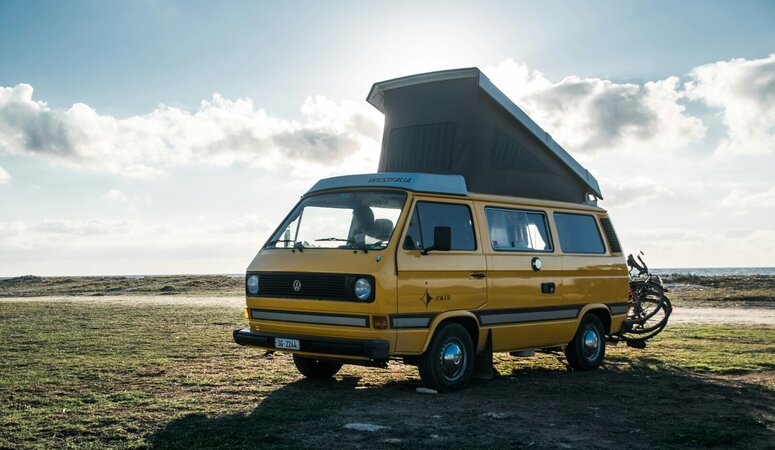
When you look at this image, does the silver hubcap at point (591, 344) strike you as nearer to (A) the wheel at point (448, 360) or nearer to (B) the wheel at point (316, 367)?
(A) the wheel at point (448, 360)

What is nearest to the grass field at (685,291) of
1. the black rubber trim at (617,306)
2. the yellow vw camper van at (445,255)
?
the black rubber trim at (617,306)

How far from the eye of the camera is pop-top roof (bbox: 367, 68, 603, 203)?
10.6m

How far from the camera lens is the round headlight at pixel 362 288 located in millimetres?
8230

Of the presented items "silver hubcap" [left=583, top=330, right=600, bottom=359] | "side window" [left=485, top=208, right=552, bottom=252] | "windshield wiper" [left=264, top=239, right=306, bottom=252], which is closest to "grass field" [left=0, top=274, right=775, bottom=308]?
"silver hubcap" [left=583, top=330, right=600, bottom=359]

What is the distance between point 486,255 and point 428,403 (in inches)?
86.5

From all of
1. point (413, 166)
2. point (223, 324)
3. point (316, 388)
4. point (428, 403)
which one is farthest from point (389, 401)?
point (223, 324)

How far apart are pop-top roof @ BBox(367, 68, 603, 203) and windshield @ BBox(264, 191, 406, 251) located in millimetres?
1824

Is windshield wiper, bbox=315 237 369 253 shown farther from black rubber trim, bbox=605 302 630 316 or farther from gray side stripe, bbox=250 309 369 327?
black rubber trim, bbox=605 302 630 316

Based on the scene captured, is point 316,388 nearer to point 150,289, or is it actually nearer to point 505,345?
point 505,345

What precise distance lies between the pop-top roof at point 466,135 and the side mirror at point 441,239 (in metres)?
1.95

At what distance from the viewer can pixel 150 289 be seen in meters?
43.3

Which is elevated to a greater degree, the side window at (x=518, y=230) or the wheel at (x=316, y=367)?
the side window at (x=518, y=230)

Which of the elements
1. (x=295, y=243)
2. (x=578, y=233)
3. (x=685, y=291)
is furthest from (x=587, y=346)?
(x=685, y=291)

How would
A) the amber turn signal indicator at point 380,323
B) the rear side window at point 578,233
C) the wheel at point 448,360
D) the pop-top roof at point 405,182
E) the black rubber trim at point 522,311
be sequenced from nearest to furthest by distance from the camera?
the amber turn signal indicator at point 380,323 → the wheel at point 448,360 → the pop-top roof at point 405,182 → the black rubber trim at point 522,311 → the rear side window at point 578,233
